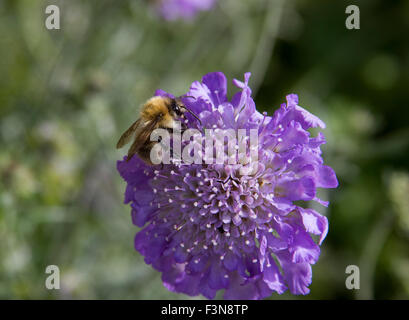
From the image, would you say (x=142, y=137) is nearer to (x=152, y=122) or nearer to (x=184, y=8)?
(x=152, y=122)

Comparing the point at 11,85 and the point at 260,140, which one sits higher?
the point at 11,85

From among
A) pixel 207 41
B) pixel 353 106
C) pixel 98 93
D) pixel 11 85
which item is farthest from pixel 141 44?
pixel 353 106

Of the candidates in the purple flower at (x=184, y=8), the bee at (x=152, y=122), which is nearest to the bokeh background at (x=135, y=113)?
the purple flower at (x=184, y=8)

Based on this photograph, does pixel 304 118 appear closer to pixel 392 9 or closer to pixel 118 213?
pixel 118 213

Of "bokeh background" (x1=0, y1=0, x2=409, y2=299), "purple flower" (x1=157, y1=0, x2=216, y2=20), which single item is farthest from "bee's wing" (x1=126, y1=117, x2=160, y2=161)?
"purple flower" (x1=157, y1=0, x2=216, y2=20)

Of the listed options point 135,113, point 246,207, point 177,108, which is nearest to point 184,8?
point 135,113

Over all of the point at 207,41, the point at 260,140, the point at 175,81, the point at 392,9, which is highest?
the point at 392,9

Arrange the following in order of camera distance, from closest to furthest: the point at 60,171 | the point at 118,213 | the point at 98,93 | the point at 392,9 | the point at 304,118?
1. the point at 304,118
2. the point at 98,93
3. the point at 60,171
4. the point at 118,213
5. the point at 392,9

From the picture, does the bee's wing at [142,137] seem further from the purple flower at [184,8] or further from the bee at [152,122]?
the purple flower at [184,8]

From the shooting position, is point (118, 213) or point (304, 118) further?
point (118, 213)
